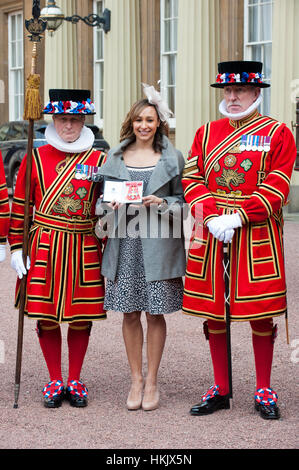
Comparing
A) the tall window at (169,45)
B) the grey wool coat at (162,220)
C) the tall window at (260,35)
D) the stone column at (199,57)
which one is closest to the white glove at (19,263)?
the grey wool coat at (162,220)

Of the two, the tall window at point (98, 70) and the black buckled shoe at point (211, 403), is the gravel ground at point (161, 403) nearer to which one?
the black buckled shoe at point (211, 403)

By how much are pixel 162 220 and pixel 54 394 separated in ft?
3.72

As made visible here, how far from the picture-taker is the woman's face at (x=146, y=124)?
4.75 m

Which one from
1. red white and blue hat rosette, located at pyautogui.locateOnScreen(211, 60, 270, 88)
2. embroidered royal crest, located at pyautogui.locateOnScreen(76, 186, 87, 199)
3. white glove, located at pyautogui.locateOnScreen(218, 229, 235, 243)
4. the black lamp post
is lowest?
white glove, located at pyautogui.locateOnScreen(218, 229, 235, 243)

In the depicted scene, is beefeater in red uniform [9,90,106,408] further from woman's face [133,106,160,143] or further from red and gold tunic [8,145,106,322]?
woman's face [133,106,160,143]

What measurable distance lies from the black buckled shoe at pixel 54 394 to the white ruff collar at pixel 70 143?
51.1 inches

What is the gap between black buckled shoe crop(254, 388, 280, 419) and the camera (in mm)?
4535

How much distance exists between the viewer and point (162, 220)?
15.4 feet

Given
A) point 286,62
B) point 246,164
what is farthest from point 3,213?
point 286,62

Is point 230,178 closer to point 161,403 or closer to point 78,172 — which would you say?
point 78,172

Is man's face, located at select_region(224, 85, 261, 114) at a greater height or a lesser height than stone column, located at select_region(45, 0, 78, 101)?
lesser

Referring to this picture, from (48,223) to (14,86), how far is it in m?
19.3

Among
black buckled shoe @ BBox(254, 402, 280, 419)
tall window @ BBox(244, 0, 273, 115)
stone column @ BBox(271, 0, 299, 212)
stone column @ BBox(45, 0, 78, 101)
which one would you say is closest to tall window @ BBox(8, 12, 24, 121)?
stone column @ BBox(45, 0, 78, 101)
